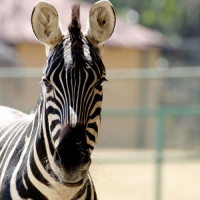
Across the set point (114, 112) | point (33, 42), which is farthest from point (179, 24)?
point (114, 112)

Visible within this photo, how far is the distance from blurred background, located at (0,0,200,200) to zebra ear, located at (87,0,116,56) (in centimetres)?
44

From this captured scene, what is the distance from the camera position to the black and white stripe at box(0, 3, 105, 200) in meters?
3.71

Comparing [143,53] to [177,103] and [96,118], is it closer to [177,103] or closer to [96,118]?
[177,103]

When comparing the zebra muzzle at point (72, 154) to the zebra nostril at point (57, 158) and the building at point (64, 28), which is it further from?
the building at point (64, 28)

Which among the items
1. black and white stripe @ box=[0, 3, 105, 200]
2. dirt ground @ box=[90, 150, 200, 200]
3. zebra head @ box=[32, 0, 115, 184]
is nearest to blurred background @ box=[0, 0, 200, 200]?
dirt ground @ box=[90, 150, 200, 200]

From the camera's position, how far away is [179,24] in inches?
1535

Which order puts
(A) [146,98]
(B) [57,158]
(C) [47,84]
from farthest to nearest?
(A) [146,98], (C) [47,84], (B) [57,158]

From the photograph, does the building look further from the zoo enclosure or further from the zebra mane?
the zebra mane

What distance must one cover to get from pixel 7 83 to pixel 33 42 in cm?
732

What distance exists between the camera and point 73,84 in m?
3.84

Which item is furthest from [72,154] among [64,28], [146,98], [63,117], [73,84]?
[64,28]

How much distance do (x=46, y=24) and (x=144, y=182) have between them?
9.14 m

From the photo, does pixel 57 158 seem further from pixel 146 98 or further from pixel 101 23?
pixel 146 98

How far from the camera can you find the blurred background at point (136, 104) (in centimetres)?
1123
